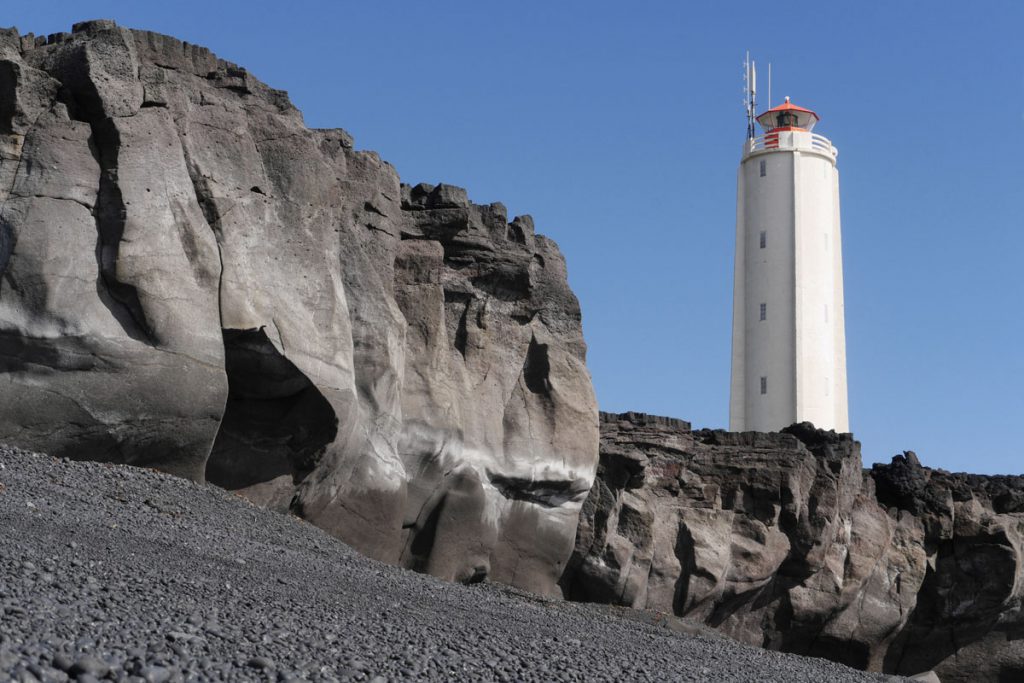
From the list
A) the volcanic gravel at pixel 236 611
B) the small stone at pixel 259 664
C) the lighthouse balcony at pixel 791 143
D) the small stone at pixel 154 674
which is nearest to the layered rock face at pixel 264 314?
the volcanic gravel at pixel 236 611

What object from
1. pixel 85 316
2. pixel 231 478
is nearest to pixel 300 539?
pixel 231 478

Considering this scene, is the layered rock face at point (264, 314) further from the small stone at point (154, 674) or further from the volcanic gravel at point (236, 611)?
the small stone at point (154, 674)

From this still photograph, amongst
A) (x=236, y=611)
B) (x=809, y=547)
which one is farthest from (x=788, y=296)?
(x=236, y=611)

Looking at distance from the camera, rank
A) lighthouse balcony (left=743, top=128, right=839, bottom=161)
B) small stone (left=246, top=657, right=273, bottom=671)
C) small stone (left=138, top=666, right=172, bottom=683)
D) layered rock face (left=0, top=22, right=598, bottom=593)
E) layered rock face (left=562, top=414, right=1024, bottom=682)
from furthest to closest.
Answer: lighthouse balcony (left=743, top=128, right=839, bottom=161)
layered rock face (left=562, top=414, right=1024, bottom=682)
layered rock face (left=0, top=22, right=598, bottom=593)
small stone (left=246, top=657, right=273, bottom=671)
small stone (left=138, top=666, right=172, bottom=683)

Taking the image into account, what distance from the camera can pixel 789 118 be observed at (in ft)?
175

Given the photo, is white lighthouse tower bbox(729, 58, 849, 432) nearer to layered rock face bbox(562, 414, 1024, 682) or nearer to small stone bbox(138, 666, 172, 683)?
layered rock face bbox(562, 414, 1024, 682)

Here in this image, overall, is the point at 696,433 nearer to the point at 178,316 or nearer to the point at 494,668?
the point at 178,316

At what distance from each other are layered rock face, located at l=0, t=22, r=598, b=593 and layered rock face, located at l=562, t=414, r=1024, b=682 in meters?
2.99

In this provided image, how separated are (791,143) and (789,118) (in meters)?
2.57

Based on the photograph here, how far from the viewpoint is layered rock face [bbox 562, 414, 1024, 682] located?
79.0ft

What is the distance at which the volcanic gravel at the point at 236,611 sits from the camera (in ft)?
27.3

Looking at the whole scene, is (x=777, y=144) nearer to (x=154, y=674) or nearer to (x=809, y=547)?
(x=809, y=547)

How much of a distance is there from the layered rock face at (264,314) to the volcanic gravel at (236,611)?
2.96 ft

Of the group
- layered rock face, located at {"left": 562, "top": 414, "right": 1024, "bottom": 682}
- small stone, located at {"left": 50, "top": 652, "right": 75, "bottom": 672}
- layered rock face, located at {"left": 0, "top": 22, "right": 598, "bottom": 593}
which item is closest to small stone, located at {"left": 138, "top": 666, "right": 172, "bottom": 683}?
small stone, located at {"left": 50, "top": 652, "right": 75, "bottom": 672}
